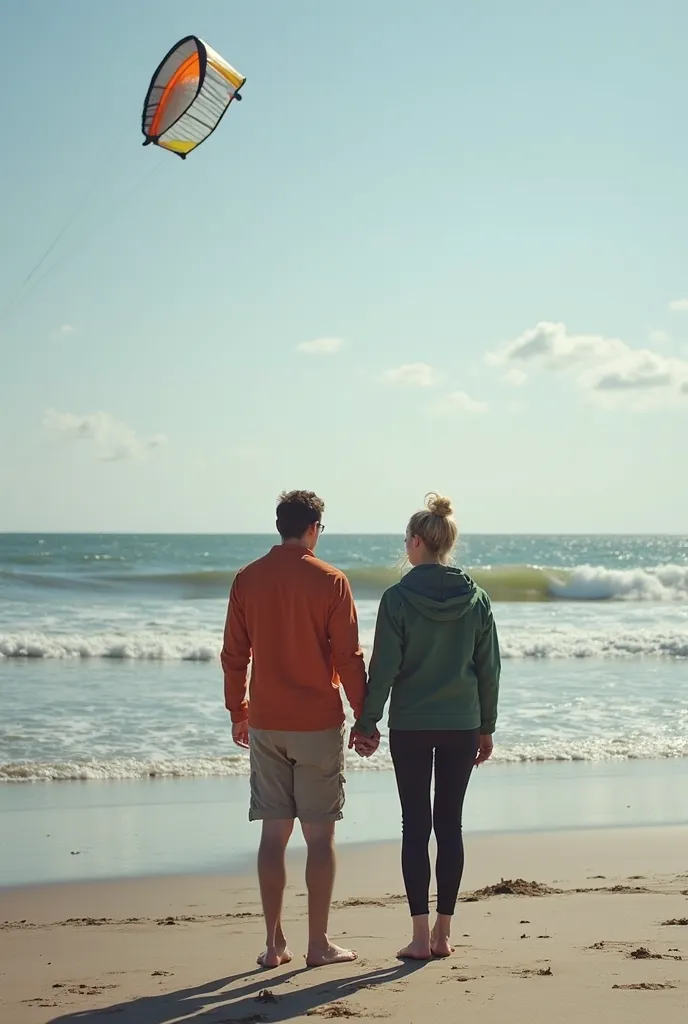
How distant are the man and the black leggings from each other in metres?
0.20

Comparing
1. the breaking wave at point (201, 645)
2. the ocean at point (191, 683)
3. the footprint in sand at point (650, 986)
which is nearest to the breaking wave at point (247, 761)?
the ocean at point (191, 683)

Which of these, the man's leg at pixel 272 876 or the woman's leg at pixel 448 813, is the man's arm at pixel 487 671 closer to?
the woman's leg at pixel 448 813

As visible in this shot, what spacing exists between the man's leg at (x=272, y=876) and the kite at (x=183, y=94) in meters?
3.37

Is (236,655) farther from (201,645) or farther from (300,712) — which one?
(201,645)

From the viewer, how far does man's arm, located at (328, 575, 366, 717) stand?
334cm

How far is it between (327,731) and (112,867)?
Result: 6.93ft

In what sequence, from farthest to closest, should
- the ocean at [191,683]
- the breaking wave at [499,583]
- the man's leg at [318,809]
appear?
the breaking wave at [499,583]
the ocean at [191,683]
the man's leg at [318,809]

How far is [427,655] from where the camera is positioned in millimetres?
3383

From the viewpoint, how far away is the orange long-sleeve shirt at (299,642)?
333 cm

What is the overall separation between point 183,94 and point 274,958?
155 inches

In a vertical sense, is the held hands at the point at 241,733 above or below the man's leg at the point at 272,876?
above

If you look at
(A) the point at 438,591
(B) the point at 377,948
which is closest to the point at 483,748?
(A) the point at 438,591

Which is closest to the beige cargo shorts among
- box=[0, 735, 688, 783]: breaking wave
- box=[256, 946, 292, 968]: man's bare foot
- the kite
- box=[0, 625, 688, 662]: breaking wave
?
box=[256, 946, 292, 968]: man's bare foot

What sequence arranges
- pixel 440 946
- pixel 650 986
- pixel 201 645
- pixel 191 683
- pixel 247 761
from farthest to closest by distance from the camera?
pixel 201 645 < pixel 191 683 < pixel 247 761 < pixel 440 946 < pixel 650 986
